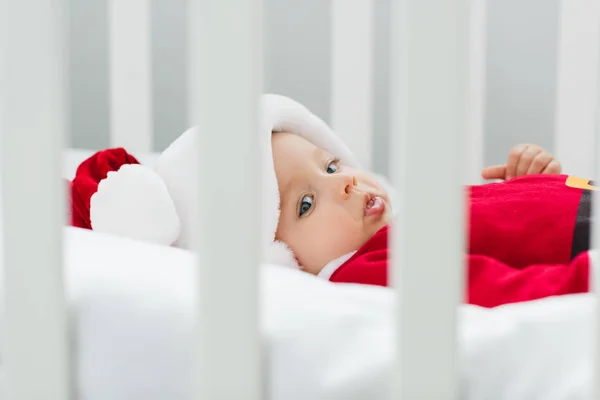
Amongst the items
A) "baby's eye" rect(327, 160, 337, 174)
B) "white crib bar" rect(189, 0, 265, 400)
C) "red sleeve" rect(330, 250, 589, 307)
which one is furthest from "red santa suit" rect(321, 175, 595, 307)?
"white crib bar" rect(189, 0, 265, 400)

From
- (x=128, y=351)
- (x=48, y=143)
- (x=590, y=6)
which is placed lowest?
(x=128, y=351)

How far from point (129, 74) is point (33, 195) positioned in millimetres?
769

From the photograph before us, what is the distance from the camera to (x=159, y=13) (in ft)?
4.81

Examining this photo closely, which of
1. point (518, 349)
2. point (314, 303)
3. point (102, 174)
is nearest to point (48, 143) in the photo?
point (314, 303)

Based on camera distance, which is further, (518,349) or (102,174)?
(102,174)

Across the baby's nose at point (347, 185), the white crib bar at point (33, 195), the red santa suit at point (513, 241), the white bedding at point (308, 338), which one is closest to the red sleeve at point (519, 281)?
the red santa suit at point (513, 241)

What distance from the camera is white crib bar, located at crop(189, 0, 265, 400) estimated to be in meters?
0.38

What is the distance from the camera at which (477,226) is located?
72 centimetres

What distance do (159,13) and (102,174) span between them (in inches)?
26.6

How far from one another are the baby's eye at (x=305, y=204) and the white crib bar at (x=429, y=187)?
450 millimetres

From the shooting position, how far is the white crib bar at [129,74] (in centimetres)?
115

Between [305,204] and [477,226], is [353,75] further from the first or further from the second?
[477,226]

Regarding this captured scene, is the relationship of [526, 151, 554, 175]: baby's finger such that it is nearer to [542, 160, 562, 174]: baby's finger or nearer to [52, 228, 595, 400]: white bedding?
[542, 160, 562, 174]: baby's finger

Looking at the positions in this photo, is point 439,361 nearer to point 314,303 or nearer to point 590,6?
point 314,303
